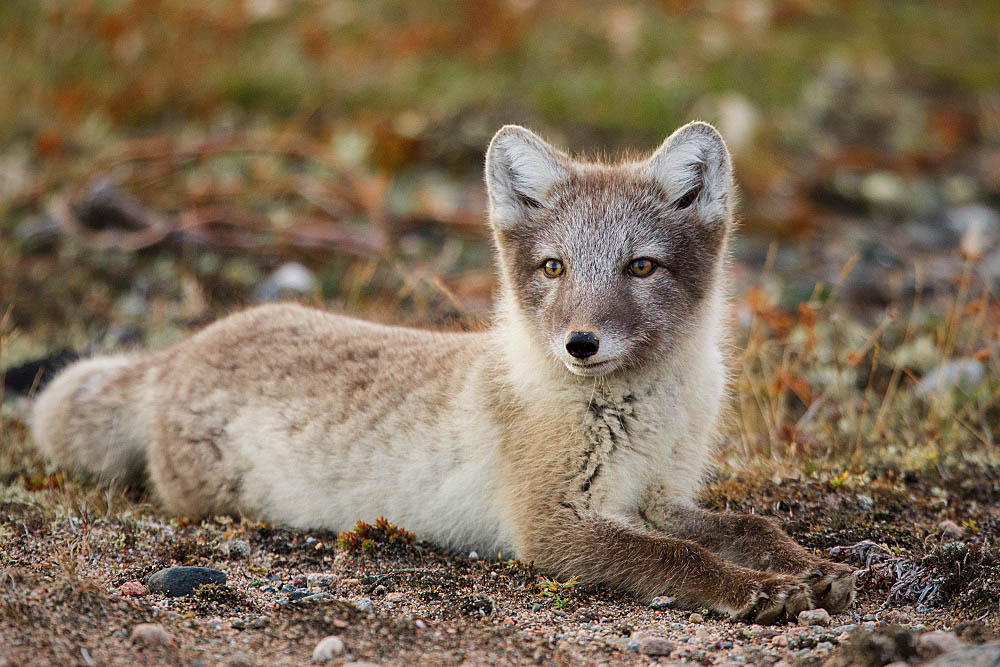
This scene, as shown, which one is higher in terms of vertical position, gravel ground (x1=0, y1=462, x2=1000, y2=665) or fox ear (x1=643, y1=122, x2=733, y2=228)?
fox ear (x1=643, y1=122, x2=733, y2=228)

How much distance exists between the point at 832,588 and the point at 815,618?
0.16m

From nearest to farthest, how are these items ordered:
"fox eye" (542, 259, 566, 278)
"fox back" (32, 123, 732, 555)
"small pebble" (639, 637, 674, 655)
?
1. "small pebble" (639, 637, 674, 655)
2. "fox back" (32, 123, 732, 555)
3. "fox eye" (542, 259, 566, 278)

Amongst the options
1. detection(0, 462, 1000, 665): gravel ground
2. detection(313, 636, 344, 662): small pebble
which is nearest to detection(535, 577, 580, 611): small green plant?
detection(0, 462, 1000, 665): gravel ground

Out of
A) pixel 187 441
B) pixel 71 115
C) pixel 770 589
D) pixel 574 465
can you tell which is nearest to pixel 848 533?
pixel 770 589

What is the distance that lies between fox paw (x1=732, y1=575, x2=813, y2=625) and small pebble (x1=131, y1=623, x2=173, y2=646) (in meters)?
1.90

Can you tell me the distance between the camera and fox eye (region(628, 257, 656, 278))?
14.0 feet

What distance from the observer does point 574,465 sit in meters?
4.23

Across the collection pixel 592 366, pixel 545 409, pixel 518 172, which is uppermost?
pixel 518 172

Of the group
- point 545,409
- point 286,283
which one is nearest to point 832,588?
point 545,409

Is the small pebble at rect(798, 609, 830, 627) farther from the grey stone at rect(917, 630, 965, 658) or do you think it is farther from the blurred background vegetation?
the blurred background vegetation

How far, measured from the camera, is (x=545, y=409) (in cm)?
439

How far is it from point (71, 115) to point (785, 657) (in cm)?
880

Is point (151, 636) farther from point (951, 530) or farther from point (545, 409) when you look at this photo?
point (951, 530)

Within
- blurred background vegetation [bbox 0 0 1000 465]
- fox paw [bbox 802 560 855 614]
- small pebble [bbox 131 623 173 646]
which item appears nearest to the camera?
small pebble [bbox 131 623 173 646]
